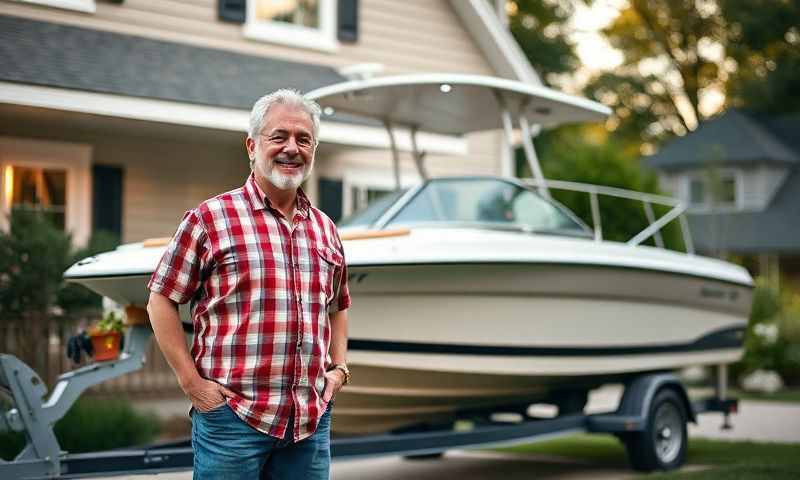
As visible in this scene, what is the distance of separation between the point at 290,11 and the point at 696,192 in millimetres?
21518

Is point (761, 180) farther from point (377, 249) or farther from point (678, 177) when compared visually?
point (377, 249)

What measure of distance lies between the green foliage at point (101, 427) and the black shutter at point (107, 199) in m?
2.79

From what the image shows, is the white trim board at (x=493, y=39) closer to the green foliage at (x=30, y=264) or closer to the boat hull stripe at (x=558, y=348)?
the boat hull stripe at (x=558, y=348)

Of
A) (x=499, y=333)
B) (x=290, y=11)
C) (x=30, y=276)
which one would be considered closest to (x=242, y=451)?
(x=499, y=333)

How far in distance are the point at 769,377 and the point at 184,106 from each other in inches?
374

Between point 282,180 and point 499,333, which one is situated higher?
point 282,180

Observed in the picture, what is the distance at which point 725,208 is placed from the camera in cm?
3161

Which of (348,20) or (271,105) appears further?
(348,20)

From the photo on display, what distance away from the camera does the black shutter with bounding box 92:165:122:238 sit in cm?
1188

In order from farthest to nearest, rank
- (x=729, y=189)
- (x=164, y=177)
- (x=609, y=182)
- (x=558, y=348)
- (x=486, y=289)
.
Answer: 1. (x=729, y=189)
2. (x=609, y=182)
3. (x=164, y=177)
4. (x=558, y=348)
5. (x=486, y=289)

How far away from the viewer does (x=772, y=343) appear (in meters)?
16.2

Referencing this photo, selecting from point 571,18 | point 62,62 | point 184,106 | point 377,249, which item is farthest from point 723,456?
point 571,18

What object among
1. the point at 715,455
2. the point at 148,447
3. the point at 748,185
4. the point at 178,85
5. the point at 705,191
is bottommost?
the point at 715,455

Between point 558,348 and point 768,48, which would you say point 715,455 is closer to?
point 558,348
